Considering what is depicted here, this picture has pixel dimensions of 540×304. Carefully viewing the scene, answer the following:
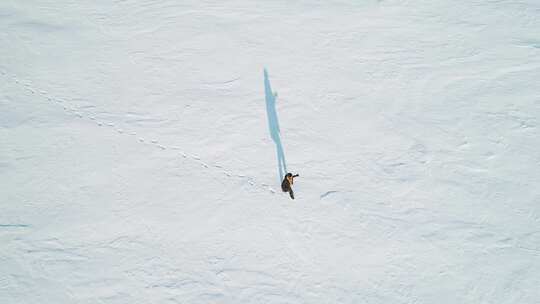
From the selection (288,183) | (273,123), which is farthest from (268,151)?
(288,183)

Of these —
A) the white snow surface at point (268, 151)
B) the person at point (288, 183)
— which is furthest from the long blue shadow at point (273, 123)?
the person at point (288, 183)

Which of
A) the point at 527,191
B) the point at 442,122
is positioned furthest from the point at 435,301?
the point at 442,122

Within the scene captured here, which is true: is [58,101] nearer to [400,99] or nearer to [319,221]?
[319,221]

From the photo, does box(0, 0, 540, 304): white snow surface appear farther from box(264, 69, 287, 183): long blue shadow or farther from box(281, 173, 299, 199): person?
box(281, 173, 299, 199): person

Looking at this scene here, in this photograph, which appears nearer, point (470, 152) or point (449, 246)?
point (449, 246)

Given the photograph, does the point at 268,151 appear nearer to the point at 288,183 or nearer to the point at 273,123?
the point at 273,123
